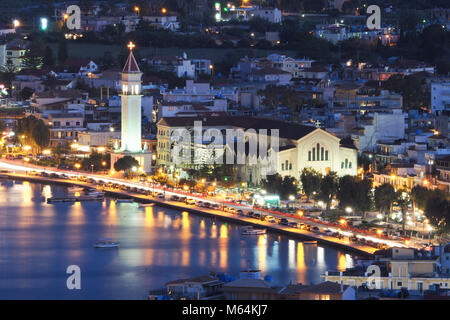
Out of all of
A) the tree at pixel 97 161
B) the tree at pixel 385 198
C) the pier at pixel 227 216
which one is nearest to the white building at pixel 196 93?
the tree at pixel 97 161

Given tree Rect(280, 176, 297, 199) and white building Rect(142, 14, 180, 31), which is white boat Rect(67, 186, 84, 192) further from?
white building Rect(142, 14, 180, 31)

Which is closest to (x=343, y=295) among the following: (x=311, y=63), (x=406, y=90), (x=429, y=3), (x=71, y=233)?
(x=71, y=233)

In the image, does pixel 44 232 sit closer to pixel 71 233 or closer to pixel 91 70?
pixel 71 233

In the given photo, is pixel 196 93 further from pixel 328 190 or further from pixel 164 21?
pixel 164 21

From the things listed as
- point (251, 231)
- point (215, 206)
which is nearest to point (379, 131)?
point (215, 206)
